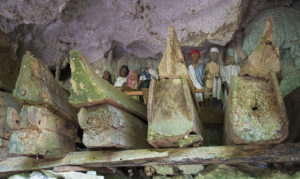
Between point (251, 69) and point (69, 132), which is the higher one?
point (251, 69)

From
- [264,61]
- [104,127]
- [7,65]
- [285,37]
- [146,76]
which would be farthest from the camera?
[146,76]

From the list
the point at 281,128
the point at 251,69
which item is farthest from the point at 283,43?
the point at 281,128

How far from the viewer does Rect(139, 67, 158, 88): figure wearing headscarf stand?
536 centimetres

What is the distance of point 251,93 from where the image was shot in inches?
105

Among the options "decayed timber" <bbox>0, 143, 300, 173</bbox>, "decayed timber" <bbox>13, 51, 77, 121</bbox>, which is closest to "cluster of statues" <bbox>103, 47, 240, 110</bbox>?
"decayed timber" <bbox>13, 51, 77, 121</bbox>

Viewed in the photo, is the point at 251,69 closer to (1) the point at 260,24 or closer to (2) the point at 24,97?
(2) the point at 24,97

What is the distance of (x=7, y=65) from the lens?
454cm

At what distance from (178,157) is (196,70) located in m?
2.68

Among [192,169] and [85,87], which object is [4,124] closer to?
[85,87]

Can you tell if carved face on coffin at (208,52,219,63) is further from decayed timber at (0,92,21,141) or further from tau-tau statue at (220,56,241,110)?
decayed timber at (0,92,21,141)

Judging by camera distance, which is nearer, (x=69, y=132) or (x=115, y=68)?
(x=69, y=132)

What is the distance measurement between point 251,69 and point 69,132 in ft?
6.25

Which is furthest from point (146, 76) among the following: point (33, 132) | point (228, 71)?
point (33, 132)

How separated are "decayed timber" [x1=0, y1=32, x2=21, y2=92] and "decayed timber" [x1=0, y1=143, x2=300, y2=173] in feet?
4.97
